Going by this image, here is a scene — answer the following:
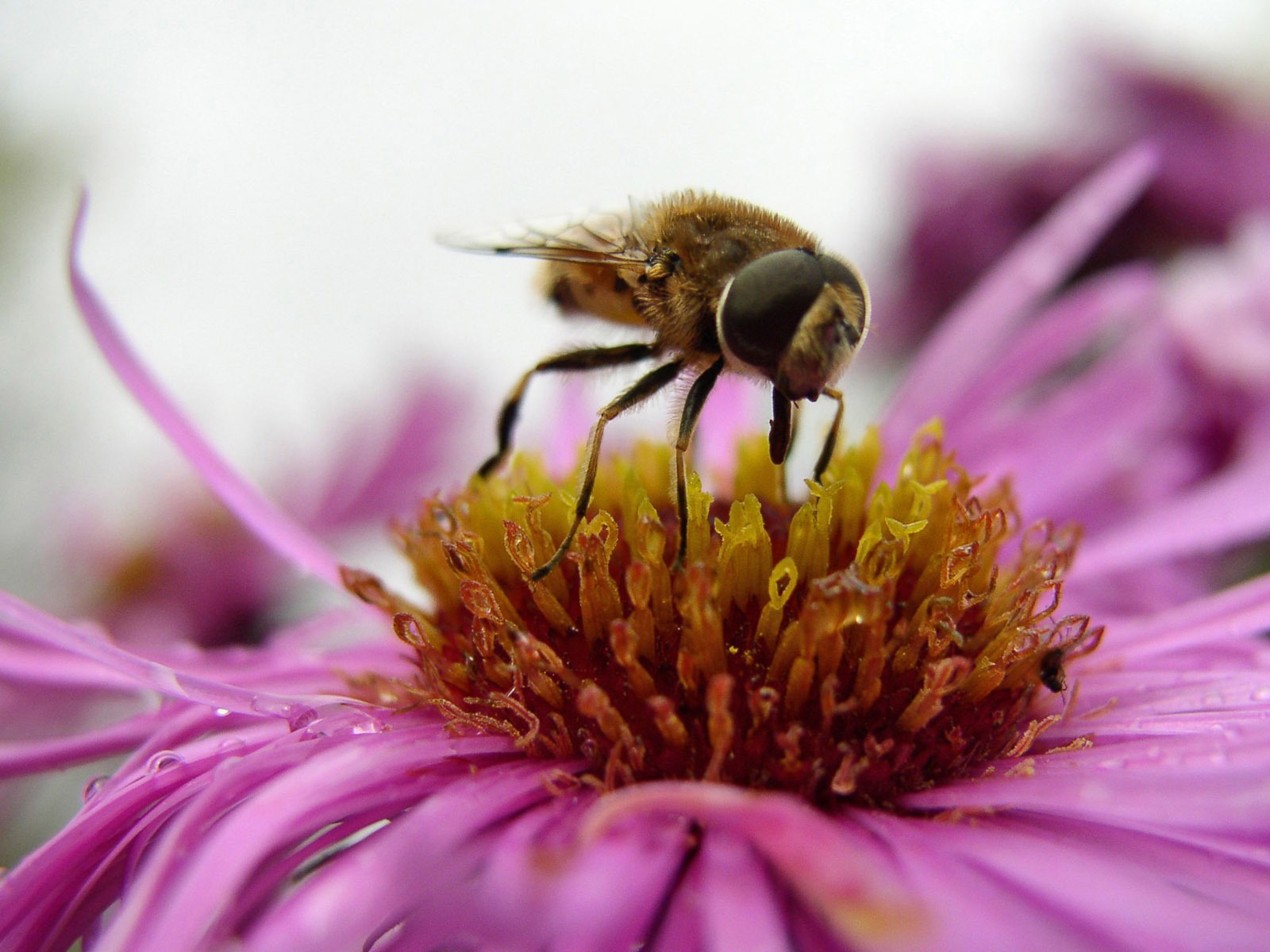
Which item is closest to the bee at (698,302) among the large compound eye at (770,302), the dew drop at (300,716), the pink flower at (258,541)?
the large compound eye at (770,302)

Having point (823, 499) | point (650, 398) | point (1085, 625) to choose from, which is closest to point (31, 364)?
point (650, 398)

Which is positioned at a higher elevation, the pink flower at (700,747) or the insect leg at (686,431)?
the insect leg at (686,431)

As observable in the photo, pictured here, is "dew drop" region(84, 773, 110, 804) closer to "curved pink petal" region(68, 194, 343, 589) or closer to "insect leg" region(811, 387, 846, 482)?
"curved pink petal" region(68, 194, 343, 589)

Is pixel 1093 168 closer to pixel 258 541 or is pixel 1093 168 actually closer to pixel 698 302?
pixel 698 302

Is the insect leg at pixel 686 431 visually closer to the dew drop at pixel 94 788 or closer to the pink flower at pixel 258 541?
the dew drop at pixel 94 788

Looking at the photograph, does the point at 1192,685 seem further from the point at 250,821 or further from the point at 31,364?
the point at 31,364

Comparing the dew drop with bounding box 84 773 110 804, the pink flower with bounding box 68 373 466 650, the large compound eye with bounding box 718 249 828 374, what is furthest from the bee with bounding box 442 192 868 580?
the pink flower with bounding box 68 373 466 650
